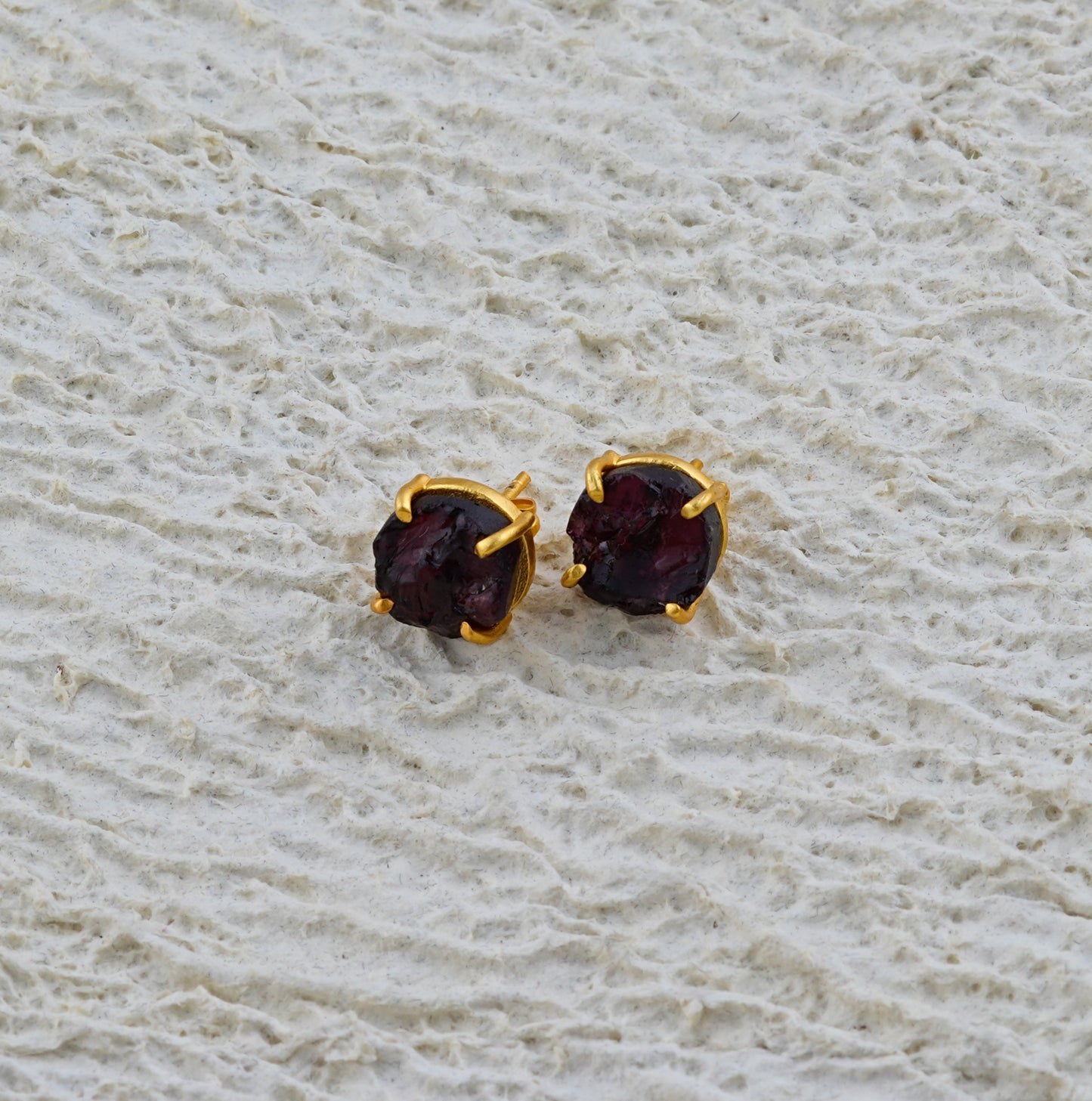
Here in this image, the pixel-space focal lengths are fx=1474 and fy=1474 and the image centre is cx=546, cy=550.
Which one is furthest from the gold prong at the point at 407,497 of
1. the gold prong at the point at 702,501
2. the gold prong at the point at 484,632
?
the gold prong at the point at 702,501

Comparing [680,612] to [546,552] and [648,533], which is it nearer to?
[648,533]

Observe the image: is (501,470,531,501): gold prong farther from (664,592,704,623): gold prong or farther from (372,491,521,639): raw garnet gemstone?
(664,592,704,623): gold prong

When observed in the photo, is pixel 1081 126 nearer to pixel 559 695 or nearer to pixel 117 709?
pixel 559 695

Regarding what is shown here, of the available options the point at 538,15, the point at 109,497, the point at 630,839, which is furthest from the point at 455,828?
the point at 538,15

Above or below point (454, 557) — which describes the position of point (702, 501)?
above

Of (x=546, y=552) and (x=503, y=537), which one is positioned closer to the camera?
(x=503, y=537)

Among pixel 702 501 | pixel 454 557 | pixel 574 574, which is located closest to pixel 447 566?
pixel 454 557

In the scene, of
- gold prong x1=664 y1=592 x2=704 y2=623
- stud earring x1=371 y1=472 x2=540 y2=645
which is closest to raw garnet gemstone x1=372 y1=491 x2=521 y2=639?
stud earring x1=371 y1=472 x2=540 y2=645
